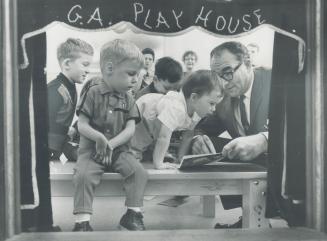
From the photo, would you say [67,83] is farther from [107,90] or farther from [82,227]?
[82,227]

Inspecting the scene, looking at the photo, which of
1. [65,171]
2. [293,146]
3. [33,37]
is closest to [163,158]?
[65,171]

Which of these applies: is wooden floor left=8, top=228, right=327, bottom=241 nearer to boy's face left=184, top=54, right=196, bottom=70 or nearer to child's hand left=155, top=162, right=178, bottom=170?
child's hand left=155, top=162, right=178, bottom=170

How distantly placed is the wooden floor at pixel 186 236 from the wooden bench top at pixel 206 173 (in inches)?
21.5

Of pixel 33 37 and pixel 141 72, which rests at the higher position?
pixel 33 37

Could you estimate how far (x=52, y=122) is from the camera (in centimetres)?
481

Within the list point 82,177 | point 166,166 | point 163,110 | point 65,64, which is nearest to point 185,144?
point 166,166

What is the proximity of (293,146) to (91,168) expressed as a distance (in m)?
2.01

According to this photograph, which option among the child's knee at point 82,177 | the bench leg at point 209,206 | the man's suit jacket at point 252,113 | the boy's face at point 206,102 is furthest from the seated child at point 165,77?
the bench leg at point 209,206

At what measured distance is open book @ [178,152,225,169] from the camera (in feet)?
16.0

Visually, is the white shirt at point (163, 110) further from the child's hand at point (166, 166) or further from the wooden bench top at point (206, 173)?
the wooden bench top at point (206, 173)

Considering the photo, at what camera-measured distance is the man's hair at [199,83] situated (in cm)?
486

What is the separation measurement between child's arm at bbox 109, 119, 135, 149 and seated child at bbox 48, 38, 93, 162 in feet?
1.40

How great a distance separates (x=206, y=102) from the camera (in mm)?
4906

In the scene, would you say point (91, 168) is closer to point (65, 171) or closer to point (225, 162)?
point (65, 171)
